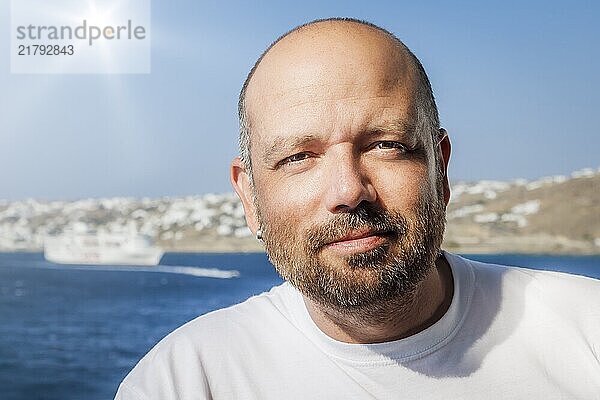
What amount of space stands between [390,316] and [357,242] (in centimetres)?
16

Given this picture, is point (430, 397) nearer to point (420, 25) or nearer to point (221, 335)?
point (221, 335)

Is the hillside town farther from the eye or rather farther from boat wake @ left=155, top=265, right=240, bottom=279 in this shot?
the eye

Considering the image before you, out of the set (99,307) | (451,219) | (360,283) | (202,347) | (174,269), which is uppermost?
(360,283)

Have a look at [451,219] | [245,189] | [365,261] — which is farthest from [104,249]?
[365,261]

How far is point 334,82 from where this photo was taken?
3.74 ft

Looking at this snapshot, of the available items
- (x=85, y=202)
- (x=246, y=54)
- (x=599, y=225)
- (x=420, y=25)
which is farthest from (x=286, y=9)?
(x=599, y=225)

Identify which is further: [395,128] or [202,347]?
[202,347]

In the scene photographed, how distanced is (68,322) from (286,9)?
11.9 feet

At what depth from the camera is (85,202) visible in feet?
23.7

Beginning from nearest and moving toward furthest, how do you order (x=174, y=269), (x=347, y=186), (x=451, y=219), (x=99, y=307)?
(x=347, y=186)
(x=451, y=219)
(x=174, y=269)
(x=99, y=307)

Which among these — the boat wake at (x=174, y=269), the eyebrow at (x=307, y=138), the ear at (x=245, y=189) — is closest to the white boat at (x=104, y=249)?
the boat wake at (x=174, y=269)

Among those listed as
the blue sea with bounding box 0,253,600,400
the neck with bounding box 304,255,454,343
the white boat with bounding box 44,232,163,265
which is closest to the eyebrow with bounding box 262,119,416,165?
the neck with bounding box 304,255,454,343

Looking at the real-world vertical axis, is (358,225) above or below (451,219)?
above

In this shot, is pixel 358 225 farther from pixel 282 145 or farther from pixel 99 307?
pixel 99 307
